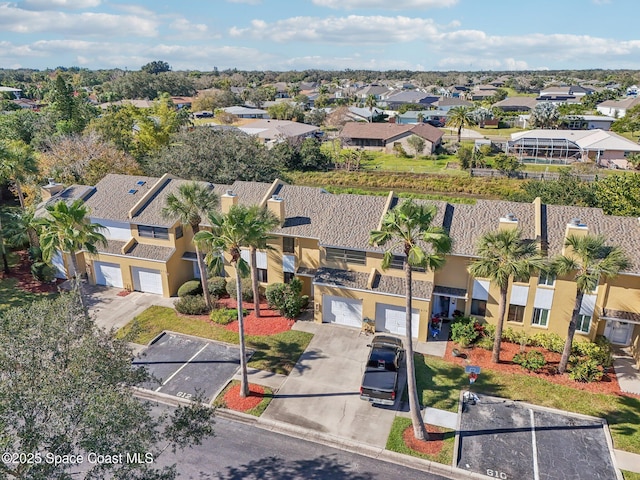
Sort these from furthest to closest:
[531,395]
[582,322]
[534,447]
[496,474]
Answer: [582,322] → [531,395] → [534,447] → [496,474]

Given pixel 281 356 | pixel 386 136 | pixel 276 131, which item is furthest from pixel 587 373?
pixel 276 131

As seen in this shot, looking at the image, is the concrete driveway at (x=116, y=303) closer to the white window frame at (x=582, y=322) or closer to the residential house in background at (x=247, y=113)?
the white window frame at (x=582, y=322)

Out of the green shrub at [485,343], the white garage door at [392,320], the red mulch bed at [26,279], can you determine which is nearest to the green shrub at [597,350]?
the green shrub at [485,343]

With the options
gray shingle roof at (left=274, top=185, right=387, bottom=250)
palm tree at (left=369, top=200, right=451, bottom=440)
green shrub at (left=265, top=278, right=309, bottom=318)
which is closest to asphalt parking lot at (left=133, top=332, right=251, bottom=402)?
green shrub at (left=265, top=278, right=309, bottom=318)

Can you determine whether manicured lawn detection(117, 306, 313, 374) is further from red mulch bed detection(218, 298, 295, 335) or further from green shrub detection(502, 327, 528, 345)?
green shrub detection(502, 327, 528, 345)

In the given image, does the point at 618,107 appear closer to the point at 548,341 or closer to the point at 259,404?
the point at 548,341

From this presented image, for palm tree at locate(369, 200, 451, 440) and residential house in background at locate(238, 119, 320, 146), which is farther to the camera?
residential house in background at locate(238, 119, 320, 146)

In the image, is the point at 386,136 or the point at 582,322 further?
the point at 386,136
